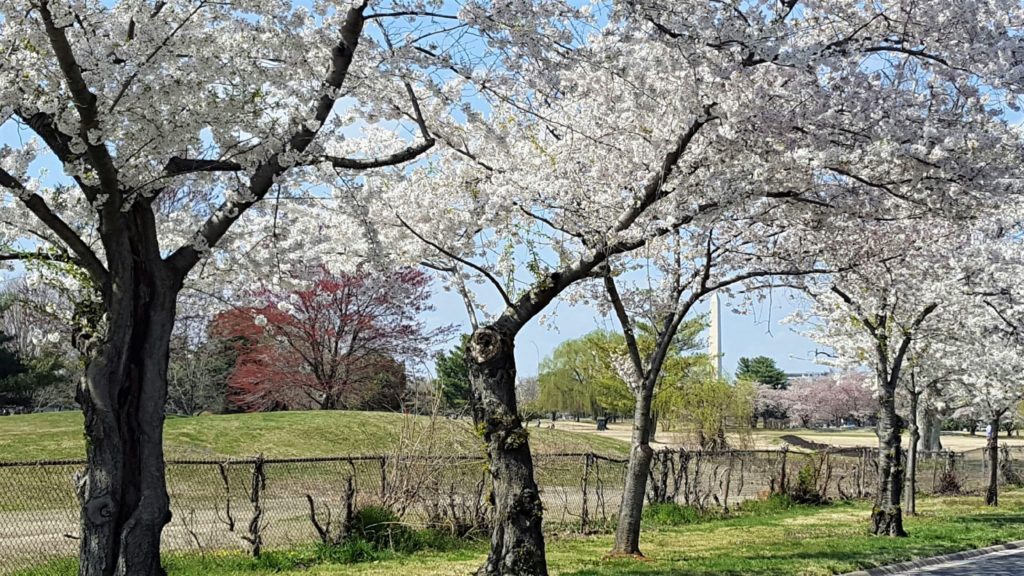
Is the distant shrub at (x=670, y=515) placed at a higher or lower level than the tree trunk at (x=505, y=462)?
lower

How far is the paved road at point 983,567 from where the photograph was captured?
11094 mm

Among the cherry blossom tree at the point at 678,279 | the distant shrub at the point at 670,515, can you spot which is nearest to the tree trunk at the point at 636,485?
the cherry blossom tree at the point at 678,279

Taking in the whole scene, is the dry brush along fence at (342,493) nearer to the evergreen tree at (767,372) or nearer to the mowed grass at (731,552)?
the mowed grass at (731,552)

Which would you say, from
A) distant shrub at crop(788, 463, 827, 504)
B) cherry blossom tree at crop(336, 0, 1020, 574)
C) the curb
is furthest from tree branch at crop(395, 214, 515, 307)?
distant shrub at crop(788, 463, 827, 504)

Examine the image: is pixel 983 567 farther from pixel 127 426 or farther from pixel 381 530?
pixel 127 426

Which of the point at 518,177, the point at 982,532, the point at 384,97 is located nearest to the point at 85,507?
the point at 384,97

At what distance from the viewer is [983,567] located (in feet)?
38.2

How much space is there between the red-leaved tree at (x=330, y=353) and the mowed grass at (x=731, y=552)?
Result: 2025 centimetres

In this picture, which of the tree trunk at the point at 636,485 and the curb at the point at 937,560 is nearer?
the curb at the point at 937,560

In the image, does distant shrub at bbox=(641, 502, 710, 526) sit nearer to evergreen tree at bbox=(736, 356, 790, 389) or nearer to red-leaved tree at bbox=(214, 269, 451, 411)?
red-leaved tree at bbox=(214, 269, 451, 411)

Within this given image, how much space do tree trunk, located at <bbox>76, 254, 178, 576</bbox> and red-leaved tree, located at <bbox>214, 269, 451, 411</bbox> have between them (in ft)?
87.7

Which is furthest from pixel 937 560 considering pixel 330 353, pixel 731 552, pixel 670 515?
pixel 330 353

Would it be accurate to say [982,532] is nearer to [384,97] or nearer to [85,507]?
[384,97]

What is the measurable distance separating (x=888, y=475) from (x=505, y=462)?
8.75 metres
